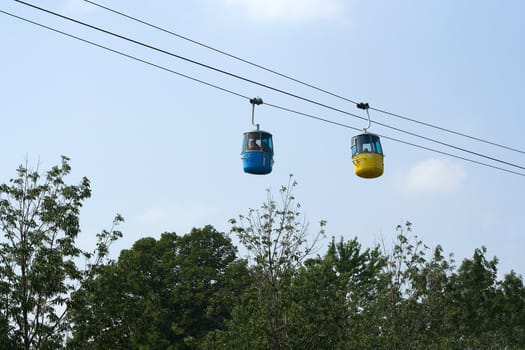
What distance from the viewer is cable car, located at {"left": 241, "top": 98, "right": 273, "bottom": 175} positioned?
572 inches

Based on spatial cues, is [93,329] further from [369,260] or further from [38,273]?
[369,260]

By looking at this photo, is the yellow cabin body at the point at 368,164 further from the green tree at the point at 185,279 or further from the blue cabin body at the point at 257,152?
the green tree at the point at 185,279

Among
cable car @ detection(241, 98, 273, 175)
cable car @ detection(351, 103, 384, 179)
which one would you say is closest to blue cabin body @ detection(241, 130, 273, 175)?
cable car @ detection(241, 98, 273, 175)

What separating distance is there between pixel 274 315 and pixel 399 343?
17.4 ft

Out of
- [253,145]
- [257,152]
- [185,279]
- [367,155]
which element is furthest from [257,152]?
[185,279]

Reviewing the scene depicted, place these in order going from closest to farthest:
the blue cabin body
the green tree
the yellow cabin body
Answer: the blue cabin body
the yellow cabin body
the green tree

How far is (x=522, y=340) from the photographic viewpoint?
3716 centimetres

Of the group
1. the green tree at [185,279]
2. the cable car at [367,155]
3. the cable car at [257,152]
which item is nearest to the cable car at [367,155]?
the cable car at [367,155]

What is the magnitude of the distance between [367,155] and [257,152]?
2190 mm

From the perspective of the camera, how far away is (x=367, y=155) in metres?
15.1

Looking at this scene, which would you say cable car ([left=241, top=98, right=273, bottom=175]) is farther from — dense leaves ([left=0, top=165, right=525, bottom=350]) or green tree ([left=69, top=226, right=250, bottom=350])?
green tree ([left=69, top=226, right=250, bottom=350])

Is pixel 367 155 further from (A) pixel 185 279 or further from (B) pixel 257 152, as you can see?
(A) pixel 185 279

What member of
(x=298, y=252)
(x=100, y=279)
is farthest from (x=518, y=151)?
(x=100, y=279)

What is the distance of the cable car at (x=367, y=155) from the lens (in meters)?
15.1
